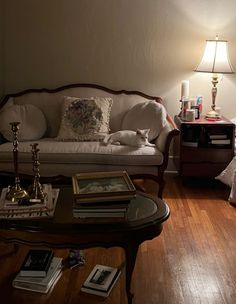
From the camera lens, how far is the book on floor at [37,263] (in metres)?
2.12

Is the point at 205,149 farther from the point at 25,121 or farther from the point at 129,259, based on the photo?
the point at 129,259

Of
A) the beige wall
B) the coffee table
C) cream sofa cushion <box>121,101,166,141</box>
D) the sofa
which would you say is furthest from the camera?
the beige wall

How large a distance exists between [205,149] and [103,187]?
190 cm

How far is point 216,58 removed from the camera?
3719 millimetres

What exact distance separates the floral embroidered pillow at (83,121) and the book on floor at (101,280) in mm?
1549

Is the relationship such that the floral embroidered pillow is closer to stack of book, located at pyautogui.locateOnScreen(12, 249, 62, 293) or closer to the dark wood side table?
the dark wood side table

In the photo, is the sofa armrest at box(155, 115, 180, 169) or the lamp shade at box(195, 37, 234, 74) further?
the lamp shade at box(195, 37, 234, 74)

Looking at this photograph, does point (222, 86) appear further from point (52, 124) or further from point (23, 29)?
point (23, 29)

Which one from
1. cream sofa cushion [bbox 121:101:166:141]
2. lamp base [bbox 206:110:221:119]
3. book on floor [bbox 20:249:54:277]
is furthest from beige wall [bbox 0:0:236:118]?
book on floor [bbox 20:249:54:277]

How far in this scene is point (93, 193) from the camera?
1896mm

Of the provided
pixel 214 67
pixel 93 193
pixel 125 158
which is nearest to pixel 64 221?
pixel 93 193

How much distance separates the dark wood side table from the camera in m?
3.66

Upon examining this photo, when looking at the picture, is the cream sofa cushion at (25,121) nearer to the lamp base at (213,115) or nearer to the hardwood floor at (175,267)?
the hardwood floor at (175,267)

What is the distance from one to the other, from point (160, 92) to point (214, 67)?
63 cm
